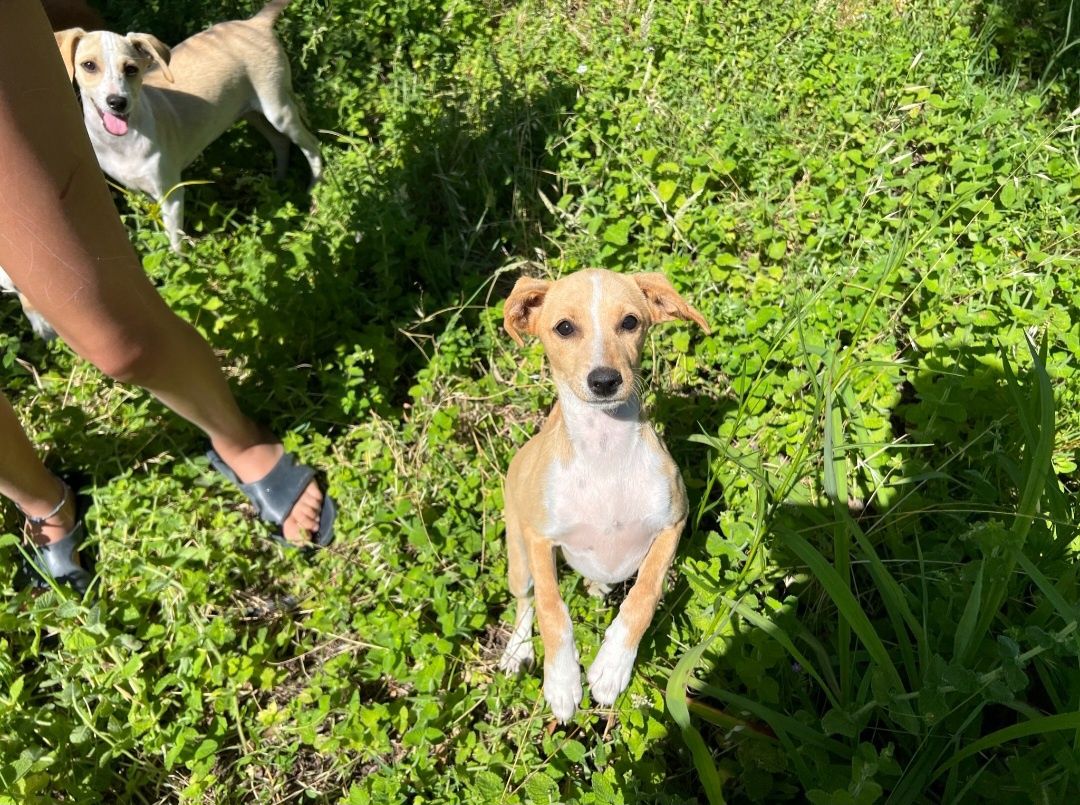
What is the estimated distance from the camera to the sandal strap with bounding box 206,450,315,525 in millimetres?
3309

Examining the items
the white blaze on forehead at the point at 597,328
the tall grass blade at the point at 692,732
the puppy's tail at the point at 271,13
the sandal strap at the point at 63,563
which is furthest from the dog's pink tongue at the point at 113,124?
the tall grass blade at the point at 692,732

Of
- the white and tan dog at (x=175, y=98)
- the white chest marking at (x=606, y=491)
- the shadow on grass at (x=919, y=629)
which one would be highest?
the white and tan dog at (x=175, y=98)

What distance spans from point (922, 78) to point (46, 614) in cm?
571

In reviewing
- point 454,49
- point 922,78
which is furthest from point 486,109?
point 922,78

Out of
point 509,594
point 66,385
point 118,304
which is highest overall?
point 118,304

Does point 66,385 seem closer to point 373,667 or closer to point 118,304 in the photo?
point 118,304

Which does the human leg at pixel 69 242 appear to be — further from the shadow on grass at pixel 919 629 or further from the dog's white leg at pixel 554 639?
the shadow on grass at pixel 919 629

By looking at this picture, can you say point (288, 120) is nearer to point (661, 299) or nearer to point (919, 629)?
point (661, 299)

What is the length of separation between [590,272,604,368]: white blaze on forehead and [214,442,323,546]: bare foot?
5.73 ft

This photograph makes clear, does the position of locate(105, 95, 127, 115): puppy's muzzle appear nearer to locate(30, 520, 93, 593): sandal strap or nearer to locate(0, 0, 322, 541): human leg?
locate(0, 0, 322, 541): human leg

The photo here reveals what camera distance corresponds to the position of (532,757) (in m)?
2.49

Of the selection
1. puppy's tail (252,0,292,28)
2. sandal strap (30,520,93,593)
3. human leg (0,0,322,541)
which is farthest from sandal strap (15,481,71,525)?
puppy's tail (252,0,292,28)

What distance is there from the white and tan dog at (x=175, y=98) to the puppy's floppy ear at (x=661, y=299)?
2868mm

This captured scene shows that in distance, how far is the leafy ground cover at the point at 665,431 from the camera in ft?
7.27
